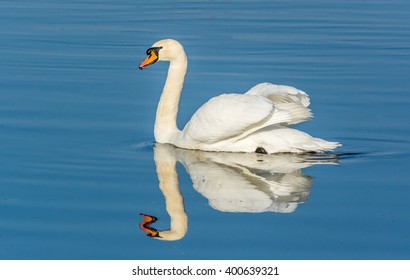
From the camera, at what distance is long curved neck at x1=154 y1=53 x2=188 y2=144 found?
1250cm

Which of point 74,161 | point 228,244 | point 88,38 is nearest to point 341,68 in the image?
point 88,38

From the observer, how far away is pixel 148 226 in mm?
9141

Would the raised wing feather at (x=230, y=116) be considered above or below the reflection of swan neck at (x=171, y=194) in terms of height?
above

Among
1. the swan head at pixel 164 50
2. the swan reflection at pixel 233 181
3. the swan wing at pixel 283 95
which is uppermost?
the swan head at pixel 164 50

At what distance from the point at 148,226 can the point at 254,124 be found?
2.61 meters

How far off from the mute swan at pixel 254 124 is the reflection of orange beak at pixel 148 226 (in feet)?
7.46

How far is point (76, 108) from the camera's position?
44.5 feet

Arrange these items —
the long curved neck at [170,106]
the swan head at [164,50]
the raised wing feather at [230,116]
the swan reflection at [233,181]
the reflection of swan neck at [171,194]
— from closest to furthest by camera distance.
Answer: the reflection of swan neck at [171,194], the swan reflection at [233,181], the raised wing feather at [230,116], the long curved neck at [170,106], the swan head at [164,50]

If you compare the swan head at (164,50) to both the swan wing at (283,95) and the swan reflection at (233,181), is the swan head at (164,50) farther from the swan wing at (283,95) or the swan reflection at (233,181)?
the swan wing at (283,95)

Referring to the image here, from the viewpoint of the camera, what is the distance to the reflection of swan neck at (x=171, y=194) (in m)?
8.96

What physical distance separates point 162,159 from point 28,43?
710 centimetres

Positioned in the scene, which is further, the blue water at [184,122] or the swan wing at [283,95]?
the swan wing at [283,95]

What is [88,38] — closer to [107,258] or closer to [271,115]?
[271,115]

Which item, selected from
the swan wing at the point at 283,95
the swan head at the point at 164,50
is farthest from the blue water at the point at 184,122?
the swan head at the point at 164,50
